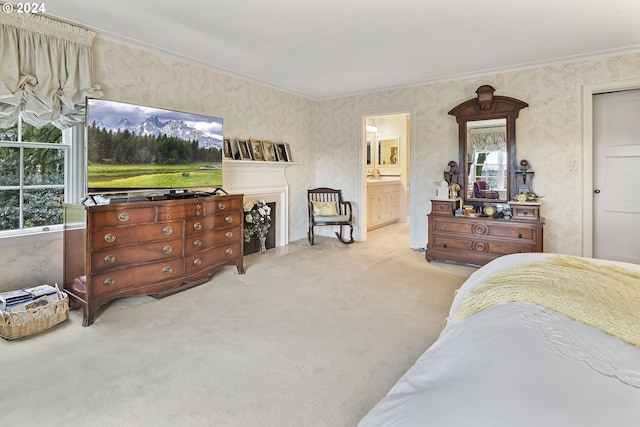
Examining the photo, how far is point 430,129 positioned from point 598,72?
1899mm

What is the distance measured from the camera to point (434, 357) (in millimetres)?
1006

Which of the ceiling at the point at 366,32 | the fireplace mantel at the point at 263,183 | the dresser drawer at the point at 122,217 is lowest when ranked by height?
the dresser drawer at the point at 122,217

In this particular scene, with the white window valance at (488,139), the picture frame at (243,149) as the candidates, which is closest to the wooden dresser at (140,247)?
the picture frame at (243,149)

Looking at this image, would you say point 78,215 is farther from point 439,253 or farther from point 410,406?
point 439,253

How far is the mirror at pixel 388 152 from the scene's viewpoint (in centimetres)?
831

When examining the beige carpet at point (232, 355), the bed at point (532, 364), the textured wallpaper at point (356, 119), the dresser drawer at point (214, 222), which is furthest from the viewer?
the textured wallpaper at point (356, 119)

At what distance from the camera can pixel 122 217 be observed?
2846mm

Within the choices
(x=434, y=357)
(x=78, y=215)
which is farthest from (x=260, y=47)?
(x=434, y=357)

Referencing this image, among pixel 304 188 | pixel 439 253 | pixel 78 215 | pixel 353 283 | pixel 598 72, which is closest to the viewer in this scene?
pixel 78 215

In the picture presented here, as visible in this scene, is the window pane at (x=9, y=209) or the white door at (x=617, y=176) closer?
the window pane at (x=9, y=209)

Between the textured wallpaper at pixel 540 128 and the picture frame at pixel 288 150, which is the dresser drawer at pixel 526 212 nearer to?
the textured wallpaper at pixel 540 128

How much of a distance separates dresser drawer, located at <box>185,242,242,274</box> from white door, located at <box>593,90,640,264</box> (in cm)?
414

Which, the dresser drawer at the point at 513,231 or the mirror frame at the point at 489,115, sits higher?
the mirror frame at the point at 489,115

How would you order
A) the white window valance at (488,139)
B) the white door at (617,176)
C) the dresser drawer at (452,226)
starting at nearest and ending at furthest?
the white door at (617,176)
the dresser drawer at (452,226)
the white window valance at (488,139)
